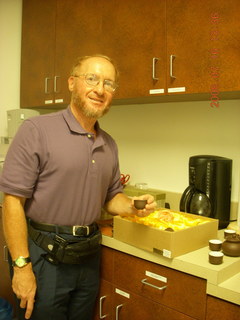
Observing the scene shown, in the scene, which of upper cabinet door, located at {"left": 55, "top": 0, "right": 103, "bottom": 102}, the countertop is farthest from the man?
upper cabinet door, located at {"left": 55, "top": 0, "right": 103, "bottom": 102}

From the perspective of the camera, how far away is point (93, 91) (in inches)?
59.7

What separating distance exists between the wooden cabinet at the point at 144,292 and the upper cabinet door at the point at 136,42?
90cm

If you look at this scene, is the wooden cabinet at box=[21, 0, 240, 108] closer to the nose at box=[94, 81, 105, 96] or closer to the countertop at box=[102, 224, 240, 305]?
the nose at box=[94, 81, 105, 96]

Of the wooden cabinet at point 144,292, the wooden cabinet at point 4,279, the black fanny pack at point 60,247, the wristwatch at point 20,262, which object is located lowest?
the wooden cabinet at point 4,279

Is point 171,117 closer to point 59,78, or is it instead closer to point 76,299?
point 59,78

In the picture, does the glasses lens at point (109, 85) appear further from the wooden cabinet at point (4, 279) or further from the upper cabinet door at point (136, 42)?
the wooden cabinet at point (4, 279)

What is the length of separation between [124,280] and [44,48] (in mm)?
1736

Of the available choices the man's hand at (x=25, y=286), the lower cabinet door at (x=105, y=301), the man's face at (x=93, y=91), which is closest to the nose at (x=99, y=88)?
the man's face at (x=93, y=91)

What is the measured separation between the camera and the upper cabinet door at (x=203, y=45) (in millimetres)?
1537

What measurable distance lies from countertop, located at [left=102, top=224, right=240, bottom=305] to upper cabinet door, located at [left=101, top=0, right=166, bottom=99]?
853 millimetres

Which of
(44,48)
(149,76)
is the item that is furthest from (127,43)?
(44,48)

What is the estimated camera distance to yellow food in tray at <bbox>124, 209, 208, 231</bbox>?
149 cm

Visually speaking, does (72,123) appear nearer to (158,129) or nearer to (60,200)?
(60,200)

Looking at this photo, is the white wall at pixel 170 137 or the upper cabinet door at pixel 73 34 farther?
the upper cabinet door at pixel 73 34
